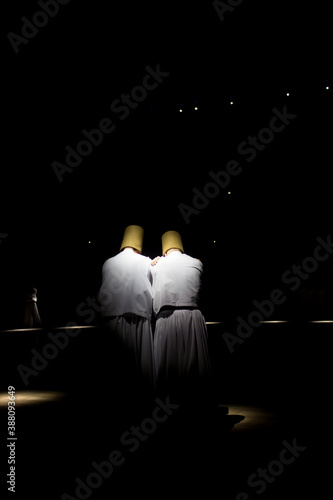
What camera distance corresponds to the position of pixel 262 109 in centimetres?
600

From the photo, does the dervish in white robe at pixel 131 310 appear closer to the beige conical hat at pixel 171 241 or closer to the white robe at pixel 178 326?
the white robe at pixel 178 326

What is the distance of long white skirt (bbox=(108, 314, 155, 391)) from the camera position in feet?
11.3

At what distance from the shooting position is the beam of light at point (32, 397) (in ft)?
15.0

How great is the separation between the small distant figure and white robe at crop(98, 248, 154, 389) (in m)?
4.65

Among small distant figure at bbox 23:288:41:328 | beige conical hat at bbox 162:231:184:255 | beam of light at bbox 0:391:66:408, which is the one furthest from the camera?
small distant figure at bbox 23:288:41:328

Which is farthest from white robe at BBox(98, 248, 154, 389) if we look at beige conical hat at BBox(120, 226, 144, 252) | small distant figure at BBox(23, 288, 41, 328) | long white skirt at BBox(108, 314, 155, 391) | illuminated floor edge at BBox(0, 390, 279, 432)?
small distant figure at BBox(23, 288, 41, 328)

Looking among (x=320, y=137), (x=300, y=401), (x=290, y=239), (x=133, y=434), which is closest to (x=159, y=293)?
(x=133, y=434)

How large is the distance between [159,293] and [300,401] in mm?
2219

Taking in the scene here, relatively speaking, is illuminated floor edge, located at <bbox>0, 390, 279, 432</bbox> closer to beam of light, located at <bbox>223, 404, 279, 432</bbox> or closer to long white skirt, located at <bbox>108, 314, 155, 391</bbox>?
beam of light, located at <bbox>223, 404, 279, 432</bbox>

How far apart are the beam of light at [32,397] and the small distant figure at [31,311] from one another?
2620 mm

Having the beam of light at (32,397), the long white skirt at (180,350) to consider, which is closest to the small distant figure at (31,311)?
the beam of light at (32,397)

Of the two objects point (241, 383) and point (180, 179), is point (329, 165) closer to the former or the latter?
point (180, 179)

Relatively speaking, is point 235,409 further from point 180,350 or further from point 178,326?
point 178,326

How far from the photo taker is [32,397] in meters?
4.88
